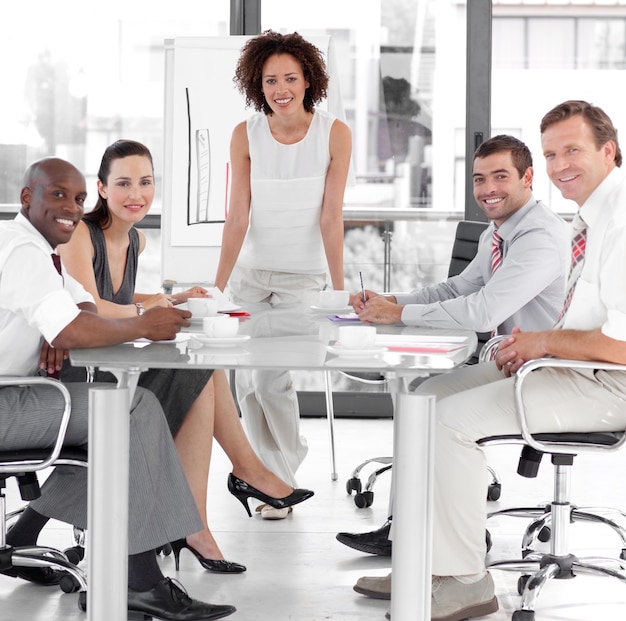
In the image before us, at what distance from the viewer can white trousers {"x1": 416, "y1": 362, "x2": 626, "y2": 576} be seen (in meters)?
2.56

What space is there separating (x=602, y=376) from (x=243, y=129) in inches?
68.0

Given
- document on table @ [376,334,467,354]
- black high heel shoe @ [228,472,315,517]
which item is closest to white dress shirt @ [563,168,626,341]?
document on table @ [376,334,467,354]

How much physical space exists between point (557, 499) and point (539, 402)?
42 centimetres

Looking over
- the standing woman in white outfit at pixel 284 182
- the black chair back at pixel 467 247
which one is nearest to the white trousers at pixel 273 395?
the standing woman in white outfit at pixel 284 182

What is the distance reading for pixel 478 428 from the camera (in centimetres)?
261

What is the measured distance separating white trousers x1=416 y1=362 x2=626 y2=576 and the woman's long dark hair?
52.6 inches

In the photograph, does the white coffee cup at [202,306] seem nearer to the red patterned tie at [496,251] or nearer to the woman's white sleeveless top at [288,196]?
the woman's white sleeveless top at [288,196]

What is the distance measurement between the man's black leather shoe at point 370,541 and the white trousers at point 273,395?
65cm

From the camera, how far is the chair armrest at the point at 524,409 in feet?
8.16

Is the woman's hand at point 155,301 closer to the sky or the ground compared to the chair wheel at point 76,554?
closer to the sky

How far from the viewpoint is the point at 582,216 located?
2.72m

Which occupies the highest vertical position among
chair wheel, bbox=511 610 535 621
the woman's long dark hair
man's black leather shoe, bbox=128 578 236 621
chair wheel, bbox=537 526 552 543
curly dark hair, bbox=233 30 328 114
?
curly dark hair, bbox=233 30 328 114

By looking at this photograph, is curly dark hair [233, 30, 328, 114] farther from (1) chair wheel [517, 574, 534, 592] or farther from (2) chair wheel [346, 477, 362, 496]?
(1) chair wheel [517, 574, 534, 592]

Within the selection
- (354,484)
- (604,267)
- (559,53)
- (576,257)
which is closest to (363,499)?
(354,484)
